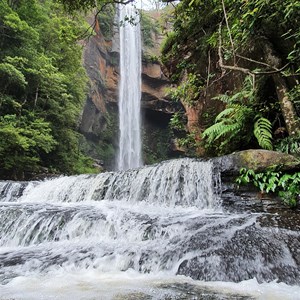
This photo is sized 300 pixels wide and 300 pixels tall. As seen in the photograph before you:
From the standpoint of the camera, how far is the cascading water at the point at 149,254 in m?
2.05

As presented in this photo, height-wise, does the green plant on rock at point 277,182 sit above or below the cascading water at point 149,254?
above

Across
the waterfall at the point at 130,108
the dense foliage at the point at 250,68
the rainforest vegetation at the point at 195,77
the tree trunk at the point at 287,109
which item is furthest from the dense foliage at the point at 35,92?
the tree trunk at the point at 287,109

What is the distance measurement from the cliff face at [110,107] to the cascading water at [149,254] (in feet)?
50.2

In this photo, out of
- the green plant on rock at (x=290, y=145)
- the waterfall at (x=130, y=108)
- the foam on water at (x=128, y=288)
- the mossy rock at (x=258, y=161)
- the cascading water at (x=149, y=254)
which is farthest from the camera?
the waterfall at (x=130, y=108)

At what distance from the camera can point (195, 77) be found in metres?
7.82

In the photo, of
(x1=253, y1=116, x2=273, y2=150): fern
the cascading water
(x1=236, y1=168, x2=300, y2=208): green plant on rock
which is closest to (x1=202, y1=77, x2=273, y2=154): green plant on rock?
(x1=253, y1=116, x2=273, y2=150): fern

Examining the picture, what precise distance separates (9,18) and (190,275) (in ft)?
42.2

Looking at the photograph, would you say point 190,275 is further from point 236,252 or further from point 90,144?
point 90,144

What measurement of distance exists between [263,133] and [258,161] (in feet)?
2.84

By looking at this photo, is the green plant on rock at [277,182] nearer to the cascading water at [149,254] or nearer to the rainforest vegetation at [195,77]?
the cascading water at [149,254]

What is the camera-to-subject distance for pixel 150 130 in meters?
23.9

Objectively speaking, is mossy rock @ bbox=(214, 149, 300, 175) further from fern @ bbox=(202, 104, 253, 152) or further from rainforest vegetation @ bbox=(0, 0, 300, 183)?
fern @ bbox=(202, 104, 253, 152)

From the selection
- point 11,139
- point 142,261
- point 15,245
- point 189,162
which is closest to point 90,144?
point 11,139

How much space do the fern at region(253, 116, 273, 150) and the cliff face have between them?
1515 centimetres
